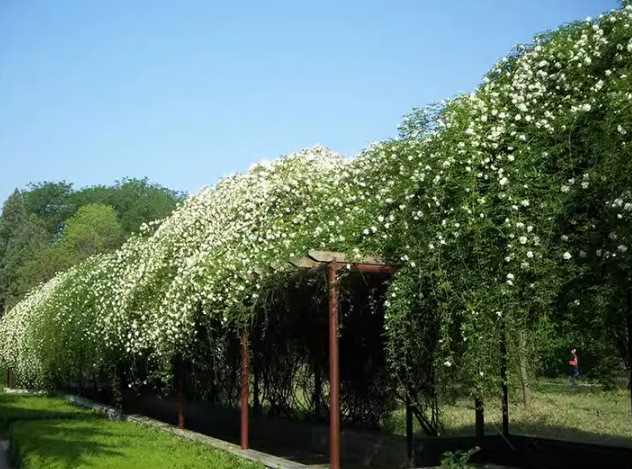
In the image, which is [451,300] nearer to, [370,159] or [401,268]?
[401,268]

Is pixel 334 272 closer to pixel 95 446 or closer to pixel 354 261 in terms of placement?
pixel 354 261

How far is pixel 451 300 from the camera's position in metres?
7.68

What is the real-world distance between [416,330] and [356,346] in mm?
5423

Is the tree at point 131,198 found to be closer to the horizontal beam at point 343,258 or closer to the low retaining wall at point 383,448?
the low retaining wall at point 383,448

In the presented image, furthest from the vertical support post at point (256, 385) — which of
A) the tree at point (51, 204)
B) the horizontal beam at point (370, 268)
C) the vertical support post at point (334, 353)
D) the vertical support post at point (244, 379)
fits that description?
the tree at point (51, 204)

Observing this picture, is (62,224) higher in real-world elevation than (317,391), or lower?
higher

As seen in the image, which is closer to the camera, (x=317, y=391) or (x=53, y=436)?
(x=53, y=436)

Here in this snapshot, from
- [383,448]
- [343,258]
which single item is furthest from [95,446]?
[343,258]

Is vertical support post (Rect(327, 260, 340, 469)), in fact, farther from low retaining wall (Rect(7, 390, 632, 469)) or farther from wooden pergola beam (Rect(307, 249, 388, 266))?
low retaining wall (Rect(7, 390, 632, 469))

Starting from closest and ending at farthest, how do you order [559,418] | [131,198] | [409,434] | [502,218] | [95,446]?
[502,218] < [409,434] < [95,446] < [559,418] < [131,198]

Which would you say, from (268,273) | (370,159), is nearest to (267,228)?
(268,273)

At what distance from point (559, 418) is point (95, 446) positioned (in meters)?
9.70

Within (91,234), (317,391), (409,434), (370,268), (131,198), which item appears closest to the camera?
(370,268)

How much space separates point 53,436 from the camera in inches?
532
